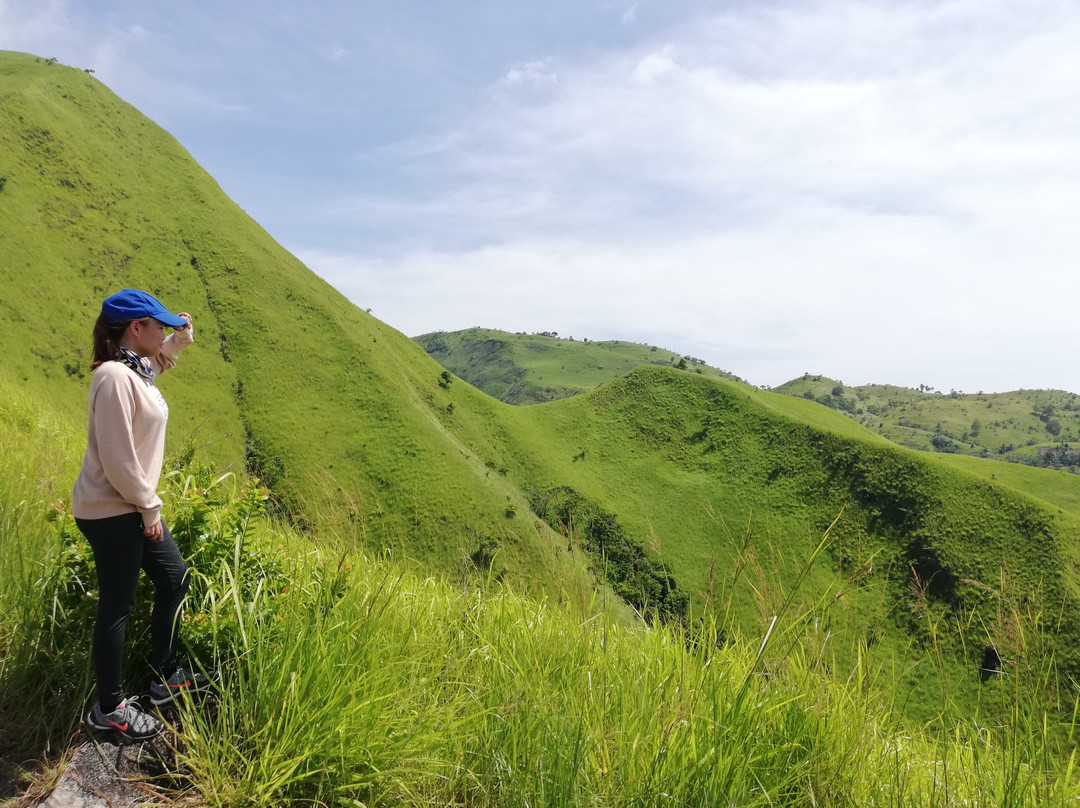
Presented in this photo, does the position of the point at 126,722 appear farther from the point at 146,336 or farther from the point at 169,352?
the point at 169,352

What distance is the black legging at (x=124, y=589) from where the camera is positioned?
10.3ft

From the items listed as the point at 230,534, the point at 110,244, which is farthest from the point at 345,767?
the point at 110,244

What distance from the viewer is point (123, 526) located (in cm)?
325

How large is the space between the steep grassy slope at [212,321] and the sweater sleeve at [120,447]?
162 ft

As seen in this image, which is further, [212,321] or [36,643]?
[212,321]

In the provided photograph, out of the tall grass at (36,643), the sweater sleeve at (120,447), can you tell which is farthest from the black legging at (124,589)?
the tall grass at (36,643)

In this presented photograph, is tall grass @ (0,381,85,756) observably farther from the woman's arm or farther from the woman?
the woman's arm

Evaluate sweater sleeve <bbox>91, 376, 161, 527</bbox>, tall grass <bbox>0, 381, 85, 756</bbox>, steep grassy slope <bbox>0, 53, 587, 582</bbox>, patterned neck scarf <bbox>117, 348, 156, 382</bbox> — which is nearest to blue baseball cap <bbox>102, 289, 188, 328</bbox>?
patterned neck scarf <bbox>117, 348, 156, 382</bbox>

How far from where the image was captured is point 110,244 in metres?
90.3

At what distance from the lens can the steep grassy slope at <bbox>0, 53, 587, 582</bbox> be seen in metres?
68.5

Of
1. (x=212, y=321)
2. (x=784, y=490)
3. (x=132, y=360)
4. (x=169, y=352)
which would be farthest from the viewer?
(x=212, y=321)

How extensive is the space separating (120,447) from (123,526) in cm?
44

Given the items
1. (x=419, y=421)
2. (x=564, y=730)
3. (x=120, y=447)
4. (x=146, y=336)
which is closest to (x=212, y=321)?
(x=419, y=421)

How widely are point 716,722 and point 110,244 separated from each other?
113407 millimetres
